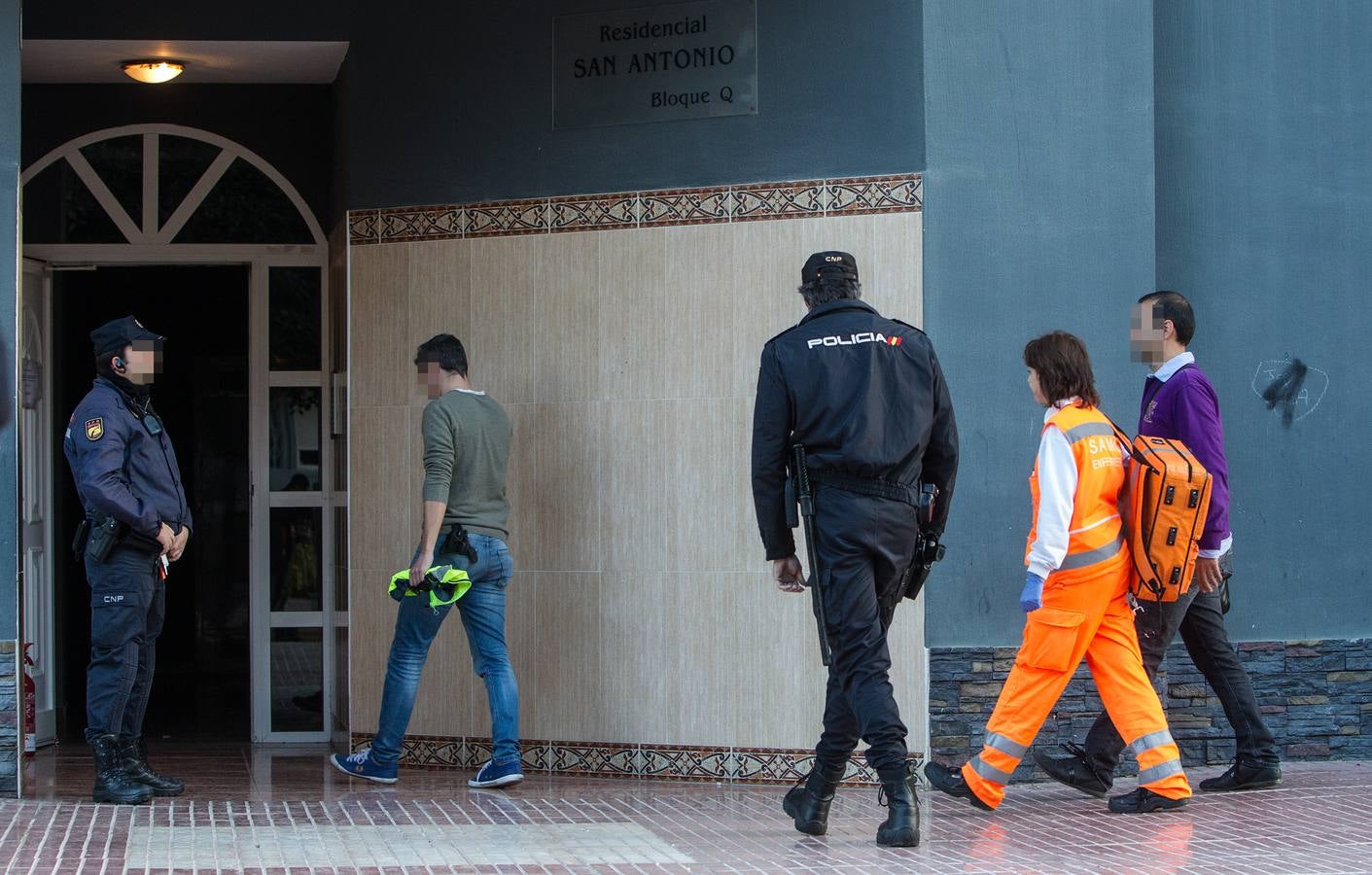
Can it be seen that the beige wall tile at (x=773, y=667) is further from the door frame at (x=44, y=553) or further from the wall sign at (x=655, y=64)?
the door frame at (x=44, y=553)

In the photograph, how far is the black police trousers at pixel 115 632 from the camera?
6.27 meters

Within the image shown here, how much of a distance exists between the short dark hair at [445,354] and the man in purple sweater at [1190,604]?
2.83m

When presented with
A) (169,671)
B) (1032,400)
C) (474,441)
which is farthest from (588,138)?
(169,671)

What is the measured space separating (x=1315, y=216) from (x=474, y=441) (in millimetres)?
3977

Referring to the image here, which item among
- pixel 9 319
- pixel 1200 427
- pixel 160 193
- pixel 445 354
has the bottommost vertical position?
pixel 1200 427

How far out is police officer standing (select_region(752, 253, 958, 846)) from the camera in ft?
17.9

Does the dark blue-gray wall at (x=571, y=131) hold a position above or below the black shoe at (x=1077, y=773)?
above

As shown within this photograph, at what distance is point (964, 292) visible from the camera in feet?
22.2

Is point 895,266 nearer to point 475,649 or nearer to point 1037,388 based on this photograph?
point 1037,388

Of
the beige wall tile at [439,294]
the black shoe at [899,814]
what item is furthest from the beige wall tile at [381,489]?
the black shoe at [899,814]

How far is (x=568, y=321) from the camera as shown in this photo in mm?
7262

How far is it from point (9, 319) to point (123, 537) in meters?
0.97

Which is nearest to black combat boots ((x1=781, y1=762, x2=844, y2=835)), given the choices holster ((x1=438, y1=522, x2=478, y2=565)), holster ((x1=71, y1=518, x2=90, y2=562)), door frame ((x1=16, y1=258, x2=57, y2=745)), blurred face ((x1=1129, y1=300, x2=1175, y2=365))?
holster ((x1=438, y1=522, x2=478, y2=565))

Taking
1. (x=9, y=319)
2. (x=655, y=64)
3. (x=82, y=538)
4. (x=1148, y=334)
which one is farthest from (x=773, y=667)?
(x=9, y=319)
